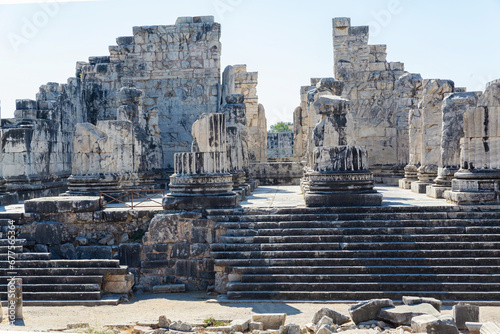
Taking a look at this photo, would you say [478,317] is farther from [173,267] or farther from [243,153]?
[243,153]

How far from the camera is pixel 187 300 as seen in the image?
966 centimetres

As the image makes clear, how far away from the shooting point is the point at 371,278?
30.6ft

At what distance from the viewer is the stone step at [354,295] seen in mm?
8873

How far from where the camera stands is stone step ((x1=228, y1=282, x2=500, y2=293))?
29.7 feet

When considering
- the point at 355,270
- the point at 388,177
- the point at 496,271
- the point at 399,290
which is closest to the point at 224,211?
the point at 355,270

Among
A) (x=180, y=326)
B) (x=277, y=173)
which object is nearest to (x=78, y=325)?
(x=180, y=326)

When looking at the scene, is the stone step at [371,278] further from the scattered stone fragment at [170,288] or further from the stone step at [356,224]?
the scattered stone fragment at [170,288]

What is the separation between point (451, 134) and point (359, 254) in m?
4.78

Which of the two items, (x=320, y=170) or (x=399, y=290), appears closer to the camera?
(x=399, y=290)

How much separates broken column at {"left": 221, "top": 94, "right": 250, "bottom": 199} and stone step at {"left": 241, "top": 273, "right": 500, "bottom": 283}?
426 cm

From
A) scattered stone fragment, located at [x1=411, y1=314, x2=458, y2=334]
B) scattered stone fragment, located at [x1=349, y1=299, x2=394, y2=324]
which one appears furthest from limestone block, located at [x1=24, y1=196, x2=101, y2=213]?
scattered stone fragment, located at [x1=411, y1=314, x2=458, y2=334]

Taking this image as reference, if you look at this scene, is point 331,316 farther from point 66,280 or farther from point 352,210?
point 66,280

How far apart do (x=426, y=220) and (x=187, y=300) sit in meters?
4.48

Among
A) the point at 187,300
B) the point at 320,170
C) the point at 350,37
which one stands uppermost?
the point at 350,37
